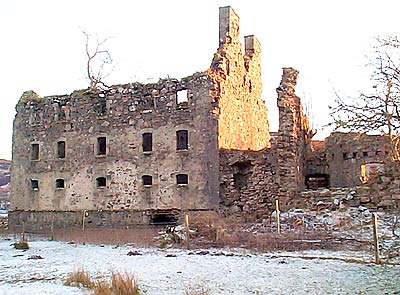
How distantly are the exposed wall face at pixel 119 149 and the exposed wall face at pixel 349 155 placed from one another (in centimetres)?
620

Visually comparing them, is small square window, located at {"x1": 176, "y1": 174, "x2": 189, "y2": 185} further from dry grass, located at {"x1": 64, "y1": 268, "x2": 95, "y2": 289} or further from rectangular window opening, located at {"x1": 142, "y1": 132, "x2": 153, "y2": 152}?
dry grass, located at {"x1": 64, "y1": 268, "x2": 95, "y2": 289}

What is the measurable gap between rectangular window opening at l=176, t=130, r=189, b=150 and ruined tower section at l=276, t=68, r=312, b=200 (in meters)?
5.11

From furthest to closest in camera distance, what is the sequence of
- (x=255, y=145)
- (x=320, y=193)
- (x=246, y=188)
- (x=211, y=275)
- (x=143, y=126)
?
(x=255, y=145)
(x=143, y=126)
(x=246, y=188)
(x=320, y=193)
(x=211, y=275)

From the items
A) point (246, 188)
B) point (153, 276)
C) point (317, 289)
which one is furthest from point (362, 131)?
point (246, 188)

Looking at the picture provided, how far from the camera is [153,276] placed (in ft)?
42.9

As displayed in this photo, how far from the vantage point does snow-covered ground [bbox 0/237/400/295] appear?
11234 mm

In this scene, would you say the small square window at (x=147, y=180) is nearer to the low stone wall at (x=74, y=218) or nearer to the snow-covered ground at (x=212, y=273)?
the low stone wall at (x=74, y=218)

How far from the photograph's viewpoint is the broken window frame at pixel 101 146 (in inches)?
1143

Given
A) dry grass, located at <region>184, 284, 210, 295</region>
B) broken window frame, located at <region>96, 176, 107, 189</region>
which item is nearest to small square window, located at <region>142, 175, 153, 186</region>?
broken window frame, located at <region>96, 176, 107, 189</region>

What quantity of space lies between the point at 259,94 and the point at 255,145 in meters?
3.70

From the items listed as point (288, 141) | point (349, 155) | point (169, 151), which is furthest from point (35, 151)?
point (349, 155)

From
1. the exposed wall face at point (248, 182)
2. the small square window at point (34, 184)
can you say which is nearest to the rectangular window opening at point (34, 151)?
the small square window at point (34, 184)

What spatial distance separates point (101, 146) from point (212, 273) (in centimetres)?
1736

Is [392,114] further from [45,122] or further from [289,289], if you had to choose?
[45,122]
